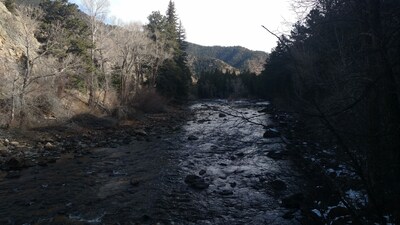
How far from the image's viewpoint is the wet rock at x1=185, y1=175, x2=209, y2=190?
1278cm

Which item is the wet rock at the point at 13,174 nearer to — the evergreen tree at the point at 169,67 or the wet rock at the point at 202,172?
the wet rock at the point at 202,172

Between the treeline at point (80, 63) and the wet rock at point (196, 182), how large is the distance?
49.6 feet

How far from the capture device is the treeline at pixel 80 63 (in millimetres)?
24188

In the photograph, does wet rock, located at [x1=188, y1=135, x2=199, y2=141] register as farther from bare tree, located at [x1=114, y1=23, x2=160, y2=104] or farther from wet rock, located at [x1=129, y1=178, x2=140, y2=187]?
bare tree, located at [x1=114, y1=23, x2=160, y2=104]

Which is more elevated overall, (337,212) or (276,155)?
(337,212)

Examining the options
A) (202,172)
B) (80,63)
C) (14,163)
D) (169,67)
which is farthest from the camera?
(169,67)

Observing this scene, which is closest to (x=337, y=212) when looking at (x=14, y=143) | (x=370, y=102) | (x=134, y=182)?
(x=370, y=102)

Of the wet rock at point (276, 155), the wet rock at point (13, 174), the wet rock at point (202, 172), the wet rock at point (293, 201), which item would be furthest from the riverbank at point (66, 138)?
the wet rock at point (293, 201)

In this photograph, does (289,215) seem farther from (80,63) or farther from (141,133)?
(80,63)

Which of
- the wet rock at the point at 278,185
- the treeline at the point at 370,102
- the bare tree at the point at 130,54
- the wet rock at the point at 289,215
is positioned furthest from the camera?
the bare tree at the point at 130,54

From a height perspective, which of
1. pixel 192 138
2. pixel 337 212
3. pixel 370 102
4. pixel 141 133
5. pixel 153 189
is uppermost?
pixel 370 102

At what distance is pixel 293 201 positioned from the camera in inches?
426

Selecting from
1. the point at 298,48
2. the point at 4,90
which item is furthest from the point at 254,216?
the point at 4,90

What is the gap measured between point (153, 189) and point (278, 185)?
487cm
